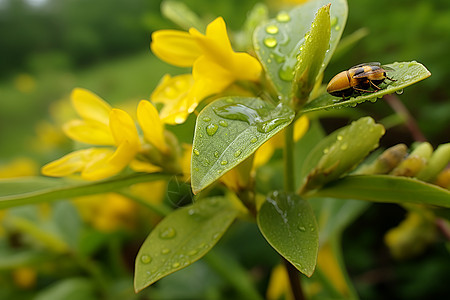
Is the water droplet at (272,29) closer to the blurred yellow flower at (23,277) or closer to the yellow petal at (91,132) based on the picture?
the yellow petal at (91,132)

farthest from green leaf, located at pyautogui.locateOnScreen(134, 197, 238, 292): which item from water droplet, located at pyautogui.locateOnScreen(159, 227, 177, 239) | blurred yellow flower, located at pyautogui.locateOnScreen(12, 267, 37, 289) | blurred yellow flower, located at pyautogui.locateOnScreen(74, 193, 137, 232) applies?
blurred yellow flower, located at pyautogui.locateOnScreen(12, 267, 37, 289)

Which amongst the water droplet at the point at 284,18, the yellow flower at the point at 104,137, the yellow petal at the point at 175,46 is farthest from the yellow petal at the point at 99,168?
the water droplet at the point at 284,18

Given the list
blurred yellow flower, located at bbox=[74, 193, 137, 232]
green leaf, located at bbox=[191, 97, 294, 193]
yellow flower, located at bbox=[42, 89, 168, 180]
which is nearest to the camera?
green leaf, located at bbox=[191, 97, 294, 193]

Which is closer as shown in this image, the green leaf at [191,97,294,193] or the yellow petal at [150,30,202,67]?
the green leaf at [191,97,294,193]

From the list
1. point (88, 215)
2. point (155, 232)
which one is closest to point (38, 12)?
point (88, 215)

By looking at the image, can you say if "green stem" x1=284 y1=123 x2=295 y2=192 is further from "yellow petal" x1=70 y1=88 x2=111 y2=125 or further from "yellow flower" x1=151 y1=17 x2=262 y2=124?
"yellow petal" x1=70 y1=88 x2=111 y2=125

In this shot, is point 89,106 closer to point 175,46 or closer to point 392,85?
point 175,46
